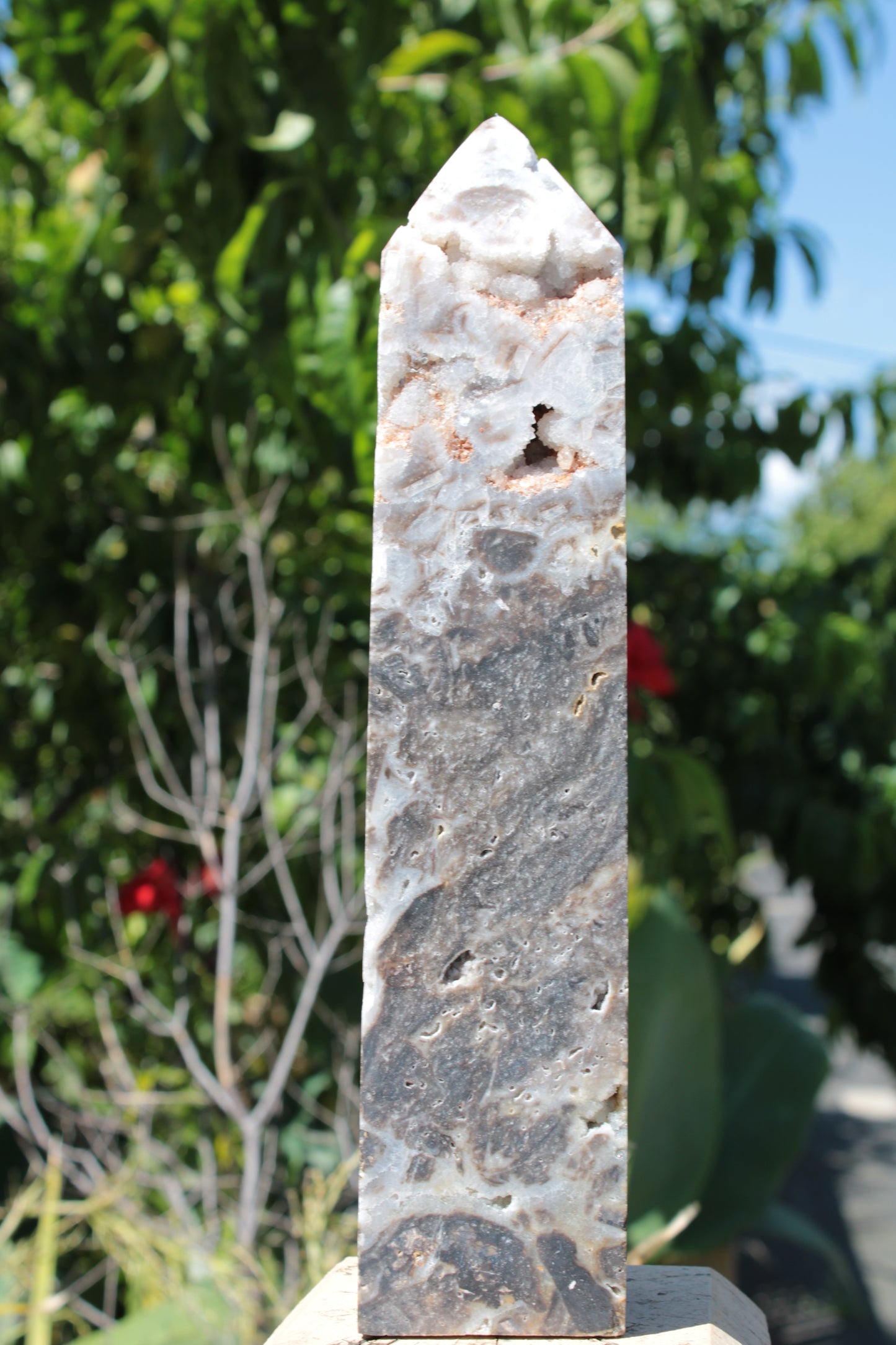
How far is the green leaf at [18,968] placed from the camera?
2533 mm

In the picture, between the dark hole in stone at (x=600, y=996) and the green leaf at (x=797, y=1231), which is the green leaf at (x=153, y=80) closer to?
the dark hole in stone at (x=600, y=996)

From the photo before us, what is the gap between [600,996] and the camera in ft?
3.19

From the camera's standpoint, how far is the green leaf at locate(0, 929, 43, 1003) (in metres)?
2.53

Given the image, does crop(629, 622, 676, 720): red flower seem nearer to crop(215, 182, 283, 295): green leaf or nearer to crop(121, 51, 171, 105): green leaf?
crop(215, 182, 283, 295): green leaf

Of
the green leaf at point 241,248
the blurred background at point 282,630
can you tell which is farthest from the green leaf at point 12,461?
→ the green leaf at point 241,248

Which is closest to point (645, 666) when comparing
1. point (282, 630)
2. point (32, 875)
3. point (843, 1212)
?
point (282, 630)

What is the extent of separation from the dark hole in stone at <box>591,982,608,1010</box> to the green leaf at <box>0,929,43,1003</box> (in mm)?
1903

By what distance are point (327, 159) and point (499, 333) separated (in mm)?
1178

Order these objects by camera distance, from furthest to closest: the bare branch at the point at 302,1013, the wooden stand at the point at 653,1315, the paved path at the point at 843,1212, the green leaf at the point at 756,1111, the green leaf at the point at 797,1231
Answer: the paved path at the point at 843,1212, the green leaf at the point at 797,1231, the green leaf at the point at 756,1111, the bare branch at the point at 302,1013, the wooden stand at the point at 653,1315

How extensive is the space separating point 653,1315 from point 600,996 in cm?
29

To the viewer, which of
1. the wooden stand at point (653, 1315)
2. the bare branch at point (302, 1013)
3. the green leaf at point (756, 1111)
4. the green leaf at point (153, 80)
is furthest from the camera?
the green leaf at point (756, 1111)

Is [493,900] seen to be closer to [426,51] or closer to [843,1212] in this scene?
[426,51]

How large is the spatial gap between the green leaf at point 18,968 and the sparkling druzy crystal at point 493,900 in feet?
5.88

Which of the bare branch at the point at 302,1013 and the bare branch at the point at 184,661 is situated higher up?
the bare branch at the point at 184,661
